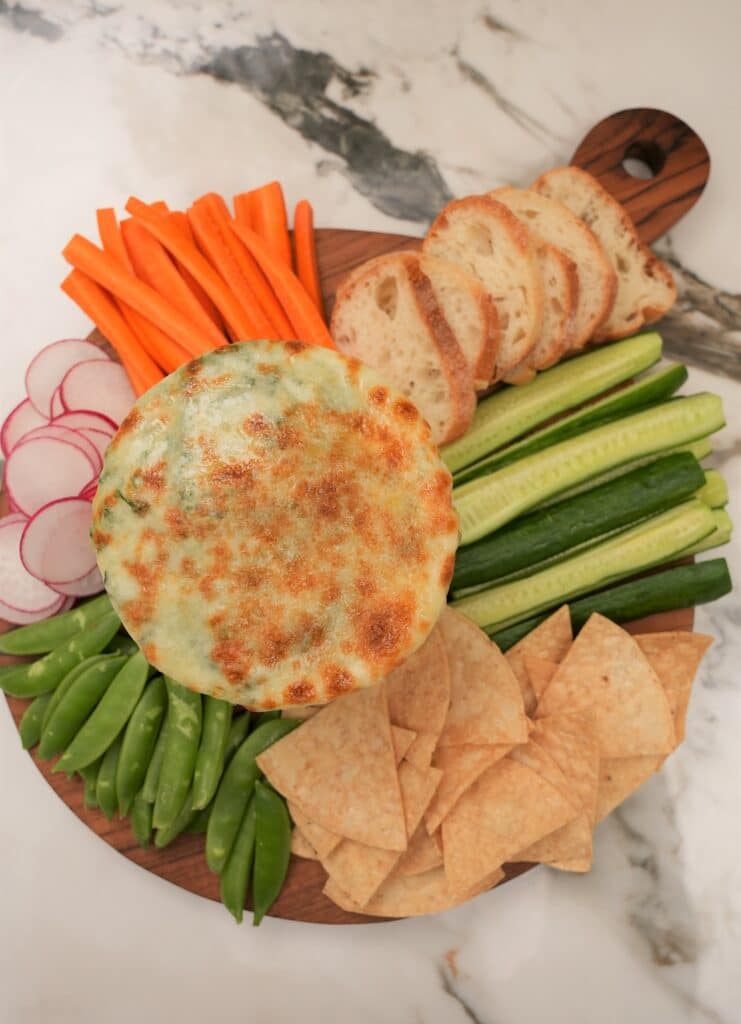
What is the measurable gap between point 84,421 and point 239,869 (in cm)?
155

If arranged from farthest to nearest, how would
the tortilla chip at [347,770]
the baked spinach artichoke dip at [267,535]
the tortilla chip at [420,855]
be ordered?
the tortilla chip at [420,855] < the tortilla chip at [347,770] < the baked spinach artichoke dip at [267,535]

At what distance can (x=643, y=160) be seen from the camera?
344 cm

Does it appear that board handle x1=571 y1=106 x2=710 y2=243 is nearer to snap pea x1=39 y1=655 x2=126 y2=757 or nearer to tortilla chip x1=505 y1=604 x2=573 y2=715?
tortilla chip x1=505 y1=604 x2=573 y2=715

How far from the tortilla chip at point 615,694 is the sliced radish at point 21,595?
1.66m

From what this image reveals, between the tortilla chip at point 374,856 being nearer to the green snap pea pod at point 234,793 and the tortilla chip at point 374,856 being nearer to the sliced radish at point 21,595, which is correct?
the green snap pea pod at point 234,793

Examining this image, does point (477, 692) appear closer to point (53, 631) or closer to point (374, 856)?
point (374, 856)

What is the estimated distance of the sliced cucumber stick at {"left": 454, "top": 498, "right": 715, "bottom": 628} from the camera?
3.03 metres

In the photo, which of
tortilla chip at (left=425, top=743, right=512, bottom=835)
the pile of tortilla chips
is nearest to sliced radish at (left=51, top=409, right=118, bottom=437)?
the pile of tortilla chips

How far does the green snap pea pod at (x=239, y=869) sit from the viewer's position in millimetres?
2854

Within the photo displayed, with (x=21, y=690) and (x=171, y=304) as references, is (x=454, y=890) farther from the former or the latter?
(x=171, y=304)

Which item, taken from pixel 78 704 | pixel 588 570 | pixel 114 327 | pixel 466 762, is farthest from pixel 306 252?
pixel 466 762

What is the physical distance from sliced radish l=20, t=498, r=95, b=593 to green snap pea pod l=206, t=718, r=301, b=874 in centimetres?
78

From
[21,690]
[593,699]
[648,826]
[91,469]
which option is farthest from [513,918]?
[91,469]

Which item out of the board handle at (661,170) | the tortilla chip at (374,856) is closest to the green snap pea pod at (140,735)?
the tortilla chip at (374,856)
